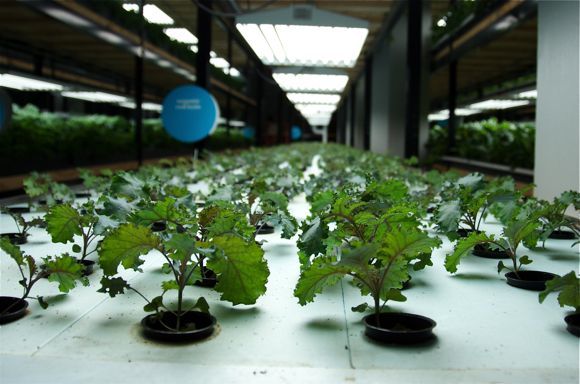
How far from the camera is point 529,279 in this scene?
266 centimetres

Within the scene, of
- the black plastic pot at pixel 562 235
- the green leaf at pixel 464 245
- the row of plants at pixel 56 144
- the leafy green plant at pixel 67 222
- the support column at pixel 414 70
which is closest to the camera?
the green leaf at pixel 464 245

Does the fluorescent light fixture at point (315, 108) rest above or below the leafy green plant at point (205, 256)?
above

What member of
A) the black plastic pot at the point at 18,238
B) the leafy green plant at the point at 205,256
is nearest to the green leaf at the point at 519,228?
the leafy green plant at the point at 205,256

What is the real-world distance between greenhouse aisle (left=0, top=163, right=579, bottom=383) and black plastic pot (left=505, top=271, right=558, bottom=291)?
59mm

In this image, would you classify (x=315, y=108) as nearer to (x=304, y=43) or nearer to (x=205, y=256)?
(x=304, y=43)

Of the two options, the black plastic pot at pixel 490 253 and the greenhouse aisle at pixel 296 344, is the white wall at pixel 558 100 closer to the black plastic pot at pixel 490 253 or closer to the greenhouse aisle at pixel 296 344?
the black plastic pot at pixel 490 253

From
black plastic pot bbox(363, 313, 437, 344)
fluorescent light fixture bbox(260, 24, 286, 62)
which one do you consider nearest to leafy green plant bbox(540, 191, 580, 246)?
black plastic pot bbox(363, 313, 437, 344)

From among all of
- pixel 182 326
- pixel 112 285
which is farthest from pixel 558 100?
pixel 112 285

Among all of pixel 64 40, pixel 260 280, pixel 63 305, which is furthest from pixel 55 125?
pixel 260 280

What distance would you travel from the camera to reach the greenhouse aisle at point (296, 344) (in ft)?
5.10

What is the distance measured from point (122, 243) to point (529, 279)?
6.45 feet

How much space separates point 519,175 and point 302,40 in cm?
350

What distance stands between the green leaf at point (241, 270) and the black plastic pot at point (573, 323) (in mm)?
1125

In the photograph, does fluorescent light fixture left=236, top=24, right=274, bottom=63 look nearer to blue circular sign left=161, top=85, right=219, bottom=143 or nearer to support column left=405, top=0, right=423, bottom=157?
blue circular sign left=161, top=85, right=219, bottom=143
